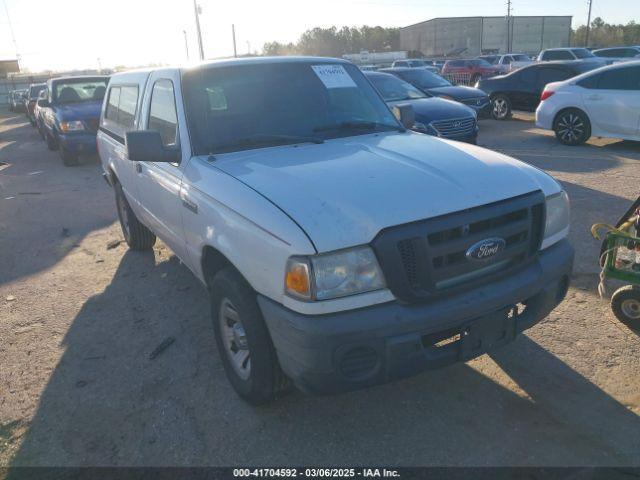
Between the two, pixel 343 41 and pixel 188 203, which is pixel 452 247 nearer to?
pixel 188 203

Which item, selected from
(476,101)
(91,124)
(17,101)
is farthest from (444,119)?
(17,101)

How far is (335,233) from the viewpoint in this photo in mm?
2275

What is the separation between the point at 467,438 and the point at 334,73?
106 inches

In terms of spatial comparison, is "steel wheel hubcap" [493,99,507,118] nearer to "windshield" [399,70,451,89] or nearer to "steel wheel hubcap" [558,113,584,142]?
"windshield" [399,70,451,89]

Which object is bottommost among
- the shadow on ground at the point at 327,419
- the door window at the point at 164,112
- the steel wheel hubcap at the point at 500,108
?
the shadow on ground at the point at 327,419

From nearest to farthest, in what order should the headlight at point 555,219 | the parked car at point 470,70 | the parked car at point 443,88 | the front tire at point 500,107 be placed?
1. the headlight at point 555,219
2. the parked car at point 443,88
3. the front tire at point 500,107
4. the parked car at point 470,70

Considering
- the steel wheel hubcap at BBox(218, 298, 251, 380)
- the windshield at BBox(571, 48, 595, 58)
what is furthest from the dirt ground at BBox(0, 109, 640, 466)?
the windshield at BBox(571, 48, 595, 58)

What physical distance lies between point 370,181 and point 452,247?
536mm

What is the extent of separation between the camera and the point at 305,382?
236 cm

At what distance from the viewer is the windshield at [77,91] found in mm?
12148

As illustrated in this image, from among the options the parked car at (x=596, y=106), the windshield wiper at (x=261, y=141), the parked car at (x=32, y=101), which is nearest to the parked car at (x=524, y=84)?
the parked car at (x=596, y=106)

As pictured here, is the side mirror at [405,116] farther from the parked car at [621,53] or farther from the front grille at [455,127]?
the parked car at [621,53]

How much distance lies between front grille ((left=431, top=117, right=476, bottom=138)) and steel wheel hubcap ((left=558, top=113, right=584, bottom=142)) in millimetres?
2379

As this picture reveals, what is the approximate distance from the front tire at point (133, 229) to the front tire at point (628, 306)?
4.34 metres
